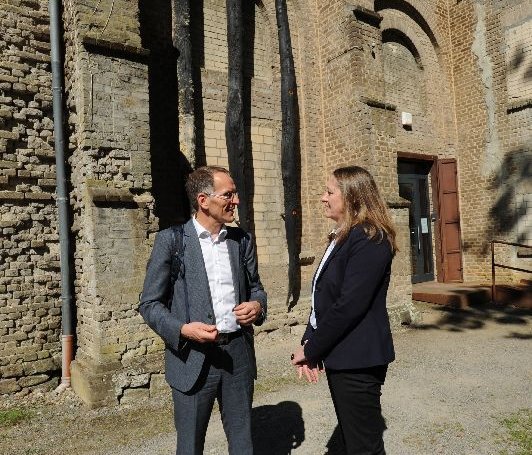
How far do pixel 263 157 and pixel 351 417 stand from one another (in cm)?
631

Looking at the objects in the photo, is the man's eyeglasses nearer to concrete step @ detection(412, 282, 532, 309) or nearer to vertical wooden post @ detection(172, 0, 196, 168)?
vertical wooden post @ detection(172, 0, 196, 168)

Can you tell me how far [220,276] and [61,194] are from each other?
381 cm

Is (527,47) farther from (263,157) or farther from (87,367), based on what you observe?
(87,367)

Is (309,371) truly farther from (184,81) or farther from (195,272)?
(184,81)

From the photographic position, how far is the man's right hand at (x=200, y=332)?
7.16ft

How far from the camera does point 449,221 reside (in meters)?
11.4

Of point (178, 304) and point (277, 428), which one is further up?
point (178, 304)

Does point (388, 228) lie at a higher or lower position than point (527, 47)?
lower

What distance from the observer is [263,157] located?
26.7ft

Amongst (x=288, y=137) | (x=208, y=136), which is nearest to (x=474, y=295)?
(x=288, y=137)

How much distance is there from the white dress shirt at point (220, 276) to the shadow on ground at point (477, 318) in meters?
6.43

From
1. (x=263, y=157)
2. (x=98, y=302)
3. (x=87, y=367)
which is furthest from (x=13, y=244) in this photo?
(x=263, y=157)

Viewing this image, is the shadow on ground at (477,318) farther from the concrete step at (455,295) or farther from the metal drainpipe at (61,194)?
the metal drainpipe at (61,194)

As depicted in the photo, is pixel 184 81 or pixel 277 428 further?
pixel 184 81
